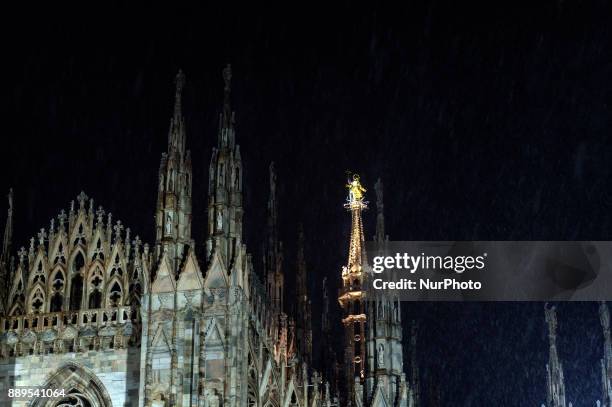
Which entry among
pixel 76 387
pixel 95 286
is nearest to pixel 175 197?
pixel 95 286

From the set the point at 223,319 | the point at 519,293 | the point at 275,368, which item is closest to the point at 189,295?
the point at 223,319

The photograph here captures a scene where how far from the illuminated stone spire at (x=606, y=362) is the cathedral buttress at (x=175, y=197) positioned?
16673 millimetres

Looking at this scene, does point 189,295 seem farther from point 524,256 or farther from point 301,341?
point 301,341

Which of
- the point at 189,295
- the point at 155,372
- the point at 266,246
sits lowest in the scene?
the point at 155,372

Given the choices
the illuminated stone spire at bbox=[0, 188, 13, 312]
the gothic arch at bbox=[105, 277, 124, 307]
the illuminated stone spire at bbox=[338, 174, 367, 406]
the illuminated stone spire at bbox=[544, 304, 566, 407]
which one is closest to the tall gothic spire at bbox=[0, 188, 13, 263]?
the illuminated stone spire at bbox=[0, 188, 13, 312]

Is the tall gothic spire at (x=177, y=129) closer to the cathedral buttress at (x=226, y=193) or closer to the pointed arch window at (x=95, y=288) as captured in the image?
the cathedral buttress at (x=226, y=193)

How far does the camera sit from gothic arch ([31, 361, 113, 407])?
2895 centimetres

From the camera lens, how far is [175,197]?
29.8m

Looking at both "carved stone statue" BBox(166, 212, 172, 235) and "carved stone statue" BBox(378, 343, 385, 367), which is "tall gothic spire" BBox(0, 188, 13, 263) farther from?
"carved stone statue" BBox(378, 343, 385, 367)

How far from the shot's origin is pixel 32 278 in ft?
101

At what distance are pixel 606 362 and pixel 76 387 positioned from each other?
63.2 ft

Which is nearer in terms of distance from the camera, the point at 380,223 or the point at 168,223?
the point at 168,223

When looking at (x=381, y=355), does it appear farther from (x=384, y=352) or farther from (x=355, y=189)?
(x=355, y=189)

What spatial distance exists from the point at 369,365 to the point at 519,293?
16.8 ft
